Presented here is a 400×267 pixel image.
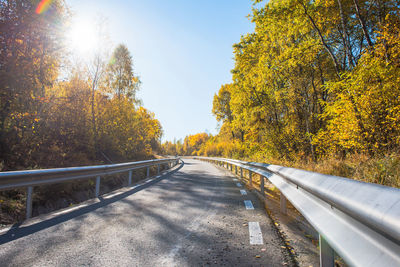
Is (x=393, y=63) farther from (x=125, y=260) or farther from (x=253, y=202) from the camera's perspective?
(x=125, y=260)

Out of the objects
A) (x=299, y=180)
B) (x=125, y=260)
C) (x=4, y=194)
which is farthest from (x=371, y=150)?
(x=4, y=194)

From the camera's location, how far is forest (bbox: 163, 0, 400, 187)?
6348 millimetres

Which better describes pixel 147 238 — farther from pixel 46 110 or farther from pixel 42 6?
pixel 42 6

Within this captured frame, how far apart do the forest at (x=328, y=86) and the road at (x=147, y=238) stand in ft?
12.0

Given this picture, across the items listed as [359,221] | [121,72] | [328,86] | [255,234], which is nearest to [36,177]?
[255,234]

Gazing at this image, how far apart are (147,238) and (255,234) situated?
4.60 feet

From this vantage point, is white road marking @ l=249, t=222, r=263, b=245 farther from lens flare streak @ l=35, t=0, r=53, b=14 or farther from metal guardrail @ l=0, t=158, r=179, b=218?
lens flare streak @ l=35, t=0, r=53, b=14

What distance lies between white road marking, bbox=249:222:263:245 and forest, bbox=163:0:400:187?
3.33 meters

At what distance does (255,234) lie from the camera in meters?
2.80

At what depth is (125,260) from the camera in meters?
2.13

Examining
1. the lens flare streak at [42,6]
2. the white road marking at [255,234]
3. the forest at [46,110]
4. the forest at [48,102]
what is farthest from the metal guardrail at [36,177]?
the lens flare streak at [42,6]

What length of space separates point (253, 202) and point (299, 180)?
2648mm

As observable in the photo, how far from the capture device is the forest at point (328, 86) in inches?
250

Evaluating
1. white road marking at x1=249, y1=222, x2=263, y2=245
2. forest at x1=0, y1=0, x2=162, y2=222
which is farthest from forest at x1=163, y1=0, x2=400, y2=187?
forest at x1=0, y1=0, x2=162, y2=222
